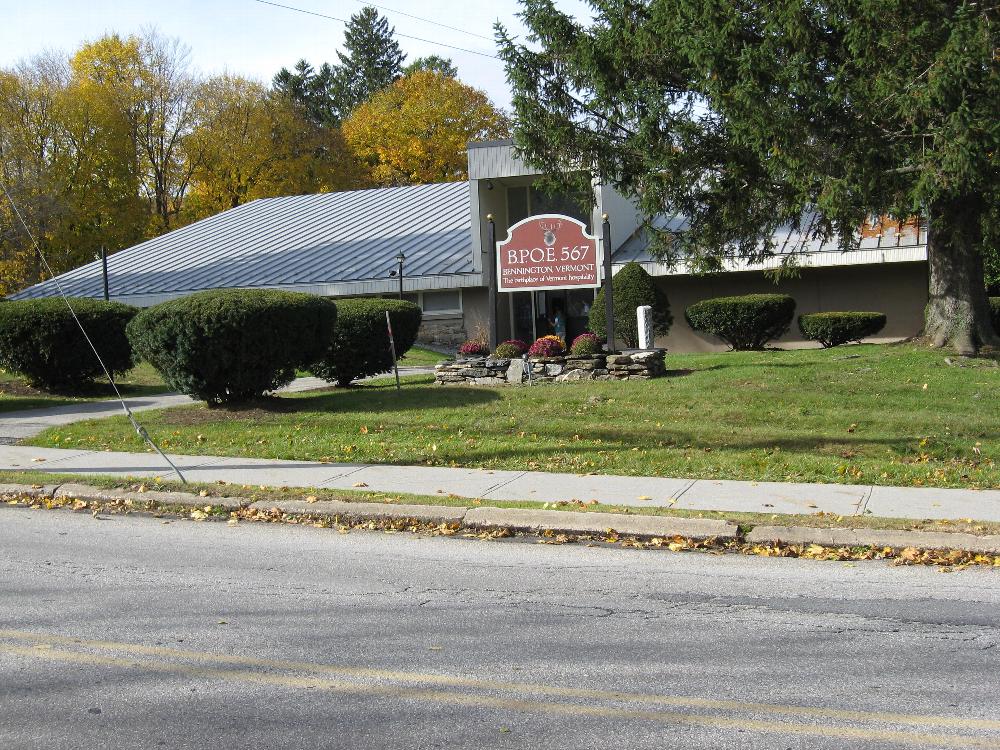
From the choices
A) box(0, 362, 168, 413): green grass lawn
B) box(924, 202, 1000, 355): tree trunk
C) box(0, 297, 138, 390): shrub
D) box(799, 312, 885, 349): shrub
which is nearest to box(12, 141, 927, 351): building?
box(799, 312, 885, 349): shrub

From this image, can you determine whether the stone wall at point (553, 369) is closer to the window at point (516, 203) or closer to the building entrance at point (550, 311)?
the building entrance at point (550, 311)

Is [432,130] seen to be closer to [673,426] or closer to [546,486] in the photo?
[673,426]

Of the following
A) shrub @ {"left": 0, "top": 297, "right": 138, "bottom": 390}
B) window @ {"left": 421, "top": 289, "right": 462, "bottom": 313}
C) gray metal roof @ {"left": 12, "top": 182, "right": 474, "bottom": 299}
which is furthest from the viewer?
gray metal roof @ {"left": 12, "top": 182, "right": 474, "bottom": 299}

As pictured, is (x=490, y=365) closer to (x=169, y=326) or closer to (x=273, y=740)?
(x=169, y=326)

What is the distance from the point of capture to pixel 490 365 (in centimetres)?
1792

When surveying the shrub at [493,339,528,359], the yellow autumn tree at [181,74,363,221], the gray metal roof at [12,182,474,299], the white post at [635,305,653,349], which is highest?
the yellow autumn tree at [181,74,363,221]

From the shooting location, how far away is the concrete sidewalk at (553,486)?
28.9ft

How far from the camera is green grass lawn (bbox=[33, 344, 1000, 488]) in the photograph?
35.6ft

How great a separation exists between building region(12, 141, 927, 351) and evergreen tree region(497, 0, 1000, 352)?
154 centimetres

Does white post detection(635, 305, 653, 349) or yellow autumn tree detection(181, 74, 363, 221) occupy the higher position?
yellow autumn tree detection(181, 74, 363, 221)

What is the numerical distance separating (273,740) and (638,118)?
16.4m

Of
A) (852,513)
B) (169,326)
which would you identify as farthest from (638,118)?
(852,513)

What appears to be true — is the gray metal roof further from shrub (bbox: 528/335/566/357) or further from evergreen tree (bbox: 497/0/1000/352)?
shrub (bbox: 528/335/566/357)

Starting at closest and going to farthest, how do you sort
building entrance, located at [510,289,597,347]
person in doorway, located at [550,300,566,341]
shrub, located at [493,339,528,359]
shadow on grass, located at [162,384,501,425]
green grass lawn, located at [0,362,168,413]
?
shadow on grass, located at [162,384,501,425] < green grass lawn, located at [0,362,168,413] < shrub, located at [493,339,528,359] < person in doorway, located at [550,300,566,341] < building entrance, located at [510,289,597,347]
